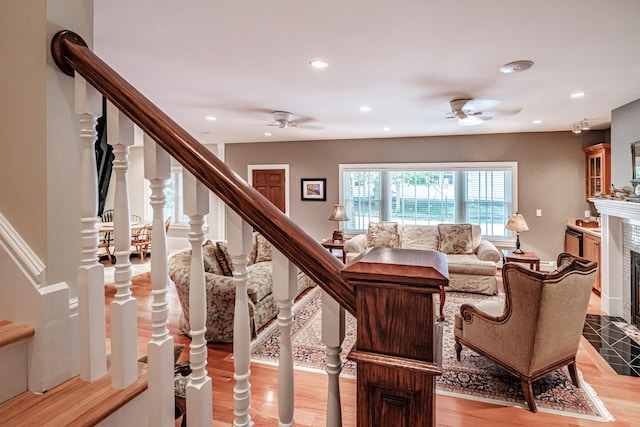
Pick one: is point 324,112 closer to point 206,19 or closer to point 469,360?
point 206,19

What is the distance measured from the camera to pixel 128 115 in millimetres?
806

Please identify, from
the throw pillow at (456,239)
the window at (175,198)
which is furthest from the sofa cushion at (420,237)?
the window at (175,198)

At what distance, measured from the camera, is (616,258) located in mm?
4309

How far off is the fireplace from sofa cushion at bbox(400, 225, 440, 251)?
98.7 inches

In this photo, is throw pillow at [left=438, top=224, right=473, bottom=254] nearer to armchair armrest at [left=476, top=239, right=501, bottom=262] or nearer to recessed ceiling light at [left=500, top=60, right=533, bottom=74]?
armchair armrest at [left=476, top=239, right=501, bottom=262]

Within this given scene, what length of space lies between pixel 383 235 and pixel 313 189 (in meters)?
1.90

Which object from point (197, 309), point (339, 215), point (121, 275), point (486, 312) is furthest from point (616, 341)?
point (121, 275)

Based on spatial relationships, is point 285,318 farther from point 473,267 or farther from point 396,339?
point 473,267

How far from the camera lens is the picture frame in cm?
718

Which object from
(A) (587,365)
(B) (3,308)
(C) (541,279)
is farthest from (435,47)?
(A) (587,365)

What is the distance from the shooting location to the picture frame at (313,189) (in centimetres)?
718

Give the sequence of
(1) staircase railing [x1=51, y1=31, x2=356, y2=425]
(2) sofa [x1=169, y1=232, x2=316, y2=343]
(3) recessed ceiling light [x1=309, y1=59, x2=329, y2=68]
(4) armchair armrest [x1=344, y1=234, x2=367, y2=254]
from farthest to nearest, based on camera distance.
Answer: (4) armchair armrest [x1=344, y1=234, x2=367, y2=254] < (2) sofa [x1=169, y1=232, x2=316, y2=343] < (3) recessed ceiling light [x1=309, y1=59, x2=329, y2=68] < (1) staircase railing [x1=51, y1=31, x2=356, y2=425]

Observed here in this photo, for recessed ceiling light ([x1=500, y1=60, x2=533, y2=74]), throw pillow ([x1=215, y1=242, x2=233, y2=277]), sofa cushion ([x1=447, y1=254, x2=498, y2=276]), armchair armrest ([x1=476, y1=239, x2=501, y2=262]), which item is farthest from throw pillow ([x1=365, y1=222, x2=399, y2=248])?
recessed ceiling light ([x1=500, y1=60, x2=533, y2=74])

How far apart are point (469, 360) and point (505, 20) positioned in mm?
2715
